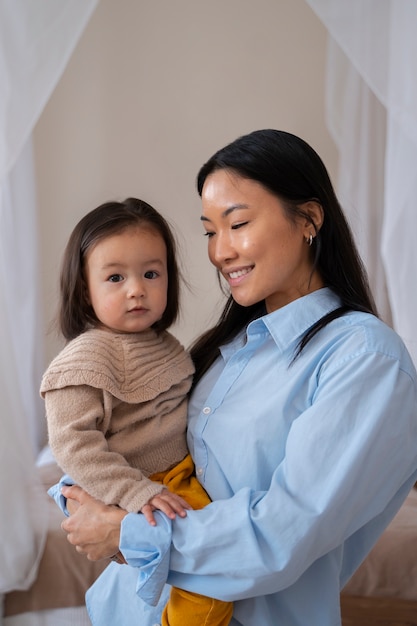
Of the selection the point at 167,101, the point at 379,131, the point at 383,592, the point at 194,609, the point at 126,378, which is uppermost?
the point at 167,101

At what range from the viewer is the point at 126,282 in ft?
4.77

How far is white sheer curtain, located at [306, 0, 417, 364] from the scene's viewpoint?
213 centimetres

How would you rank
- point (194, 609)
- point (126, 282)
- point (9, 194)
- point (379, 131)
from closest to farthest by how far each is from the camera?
point (194, 609) < point (126, 282) < point (9, 194) < point (379, 131)

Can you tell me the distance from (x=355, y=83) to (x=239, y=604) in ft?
7.58

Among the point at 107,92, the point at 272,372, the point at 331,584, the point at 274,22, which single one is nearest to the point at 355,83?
the point at 274,22

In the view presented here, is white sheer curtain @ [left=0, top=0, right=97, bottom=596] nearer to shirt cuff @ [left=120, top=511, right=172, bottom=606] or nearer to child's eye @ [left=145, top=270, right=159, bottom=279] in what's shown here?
child's eye @ [left=145, top=270, right=159, bottom=279]

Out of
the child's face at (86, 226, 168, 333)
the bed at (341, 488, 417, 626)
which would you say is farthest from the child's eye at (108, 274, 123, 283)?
the bed at (341, 488, 417, 626)

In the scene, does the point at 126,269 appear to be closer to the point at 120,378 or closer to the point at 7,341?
the point at 120,378

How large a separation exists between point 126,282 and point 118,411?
249 mm

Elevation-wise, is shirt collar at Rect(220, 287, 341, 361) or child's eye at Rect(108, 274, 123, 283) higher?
child's eye at Rect(108, 274, 123, 283)

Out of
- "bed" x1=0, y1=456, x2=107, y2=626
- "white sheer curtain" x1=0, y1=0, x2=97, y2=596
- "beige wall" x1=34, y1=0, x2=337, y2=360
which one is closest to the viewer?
"white sheer curtain" x1=0, y1=0, x2=97, y2=596

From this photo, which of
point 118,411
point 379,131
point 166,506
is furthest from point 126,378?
point 379,131

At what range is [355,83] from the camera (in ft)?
9.91

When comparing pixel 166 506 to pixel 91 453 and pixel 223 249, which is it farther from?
pixel 223 249
